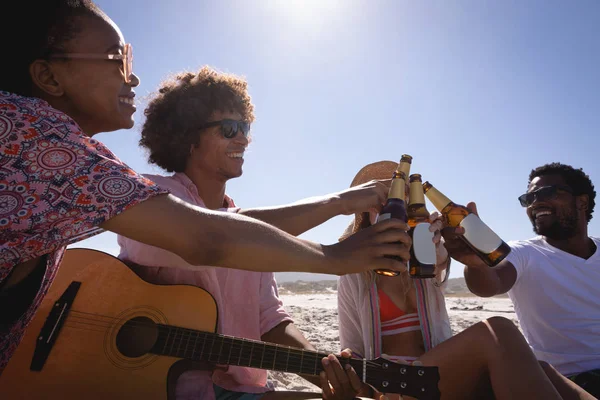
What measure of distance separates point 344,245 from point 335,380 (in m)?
0.93

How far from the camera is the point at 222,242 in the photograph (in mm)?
1414

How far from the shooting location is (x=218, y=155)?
11.3ft

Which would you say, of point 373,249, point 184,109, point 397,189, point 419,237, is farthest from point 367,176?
point 373,249

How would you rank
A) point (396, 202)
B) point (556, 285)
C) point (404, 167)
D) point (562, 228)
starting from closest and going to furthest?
point (396, 202), point (404, 167), point (556, 285), point (562, 228)

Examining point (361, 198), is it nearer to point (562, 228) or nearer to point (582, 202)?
point (562, 228)

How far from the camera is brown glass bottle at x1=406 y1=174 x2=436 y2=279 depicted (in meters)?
2.71

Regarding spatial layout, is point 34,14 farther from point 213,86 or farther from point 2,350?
point 213,86

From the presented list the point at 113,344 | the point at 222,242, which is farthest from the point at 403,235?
the point at 113,344

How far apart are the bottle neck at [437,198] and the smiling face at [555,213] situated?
2.40 m

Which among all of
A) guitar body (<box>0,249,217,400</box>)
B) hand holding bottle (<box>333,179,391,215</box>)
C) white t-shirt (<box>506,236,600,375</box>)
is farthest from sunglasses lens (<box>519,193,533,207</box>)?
guitar body (<box>0,249,217,400</box>)

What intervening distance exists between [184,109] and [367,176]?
185cm

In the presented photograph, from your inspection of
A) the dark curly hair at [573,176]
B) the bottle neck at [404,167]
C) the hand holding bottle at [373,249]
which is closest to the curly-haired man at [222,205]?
the bottle neck at [404,167]

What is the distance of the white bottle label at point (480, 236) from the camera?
2781 mm

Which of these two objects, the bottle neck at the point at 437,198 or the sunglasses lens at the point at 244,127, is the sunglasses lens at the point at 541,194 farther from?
the sunglasses lens at the point at 244,127
